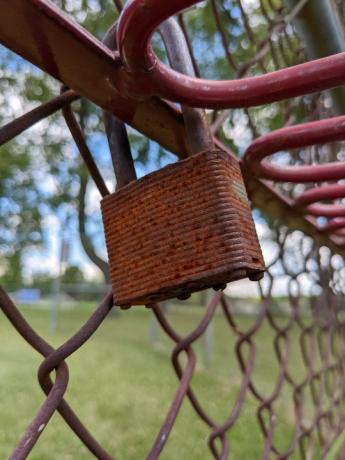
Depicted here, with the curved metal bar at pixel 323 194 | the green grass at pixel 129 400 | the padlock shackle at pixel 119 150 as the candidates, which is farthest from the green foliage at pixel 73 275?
the padlock shackle at pixel 119 150

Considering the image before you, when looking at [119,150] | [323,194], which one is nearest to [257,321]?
[323,194]

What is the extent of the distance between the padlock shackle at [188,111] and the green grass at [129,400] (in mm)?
728

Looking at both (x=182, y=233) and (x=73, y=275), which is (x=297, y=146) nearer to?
(x=182, y=233)

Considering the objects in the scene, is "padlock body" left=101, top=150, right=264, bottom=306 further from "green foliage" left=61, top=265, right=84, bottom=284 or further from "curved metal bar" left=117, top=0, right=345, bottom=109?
"green foliage" left=61, top=265, right=84, bottom=284

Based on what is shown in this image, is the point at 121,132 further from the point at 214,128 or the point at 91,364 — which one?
the point at 91,364

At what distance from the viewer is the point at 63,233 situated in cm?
440

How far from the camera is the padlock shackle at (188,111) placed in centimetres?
25

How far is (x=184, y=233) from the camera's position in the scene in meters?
0.22

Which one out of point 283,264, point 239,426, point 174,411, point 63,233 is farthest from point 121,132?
point 63,233

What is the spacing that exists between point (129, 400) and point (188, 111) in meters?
1.98

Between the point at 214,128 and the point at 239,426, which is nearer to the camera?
the point at 214,128

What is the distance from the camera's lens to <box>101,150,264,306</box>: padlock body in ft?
0.69

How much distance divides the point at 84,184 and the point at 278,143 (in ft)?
0.39

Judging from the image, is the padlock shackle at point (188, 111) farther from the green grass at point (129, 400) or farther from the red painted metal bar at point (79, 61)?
the green grass at point (129, 400)
